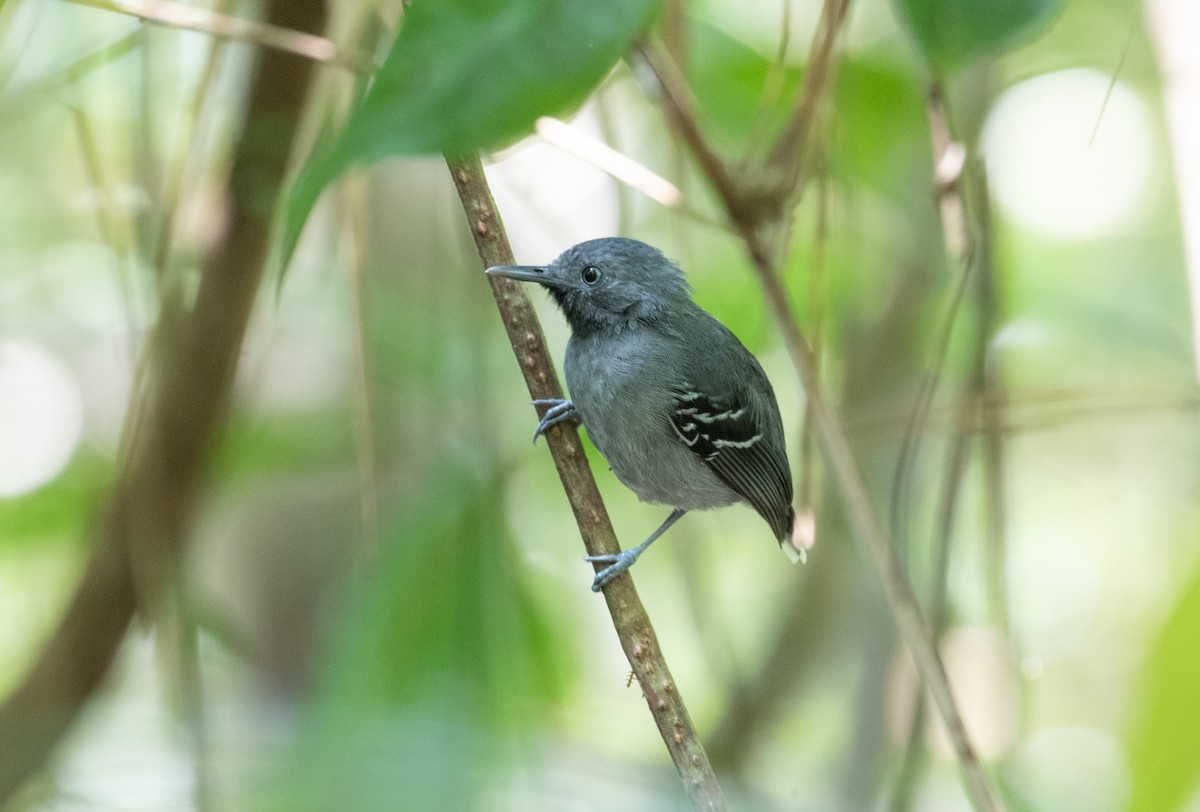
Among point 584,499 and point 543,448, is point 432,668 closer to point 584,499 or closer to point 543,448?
point 584,499

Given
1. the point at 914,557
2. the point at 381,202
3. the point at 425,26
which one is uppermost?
the point at 381,202

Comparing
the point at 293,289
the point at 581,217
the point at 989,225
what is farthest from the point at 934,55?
the point at 293,289

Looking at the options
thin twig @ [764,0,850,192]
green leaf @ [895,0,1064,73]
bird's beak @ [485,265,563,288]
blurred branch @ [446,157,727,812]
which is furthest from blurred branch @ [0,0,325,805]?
green leaf @ [895,0,1064,73]

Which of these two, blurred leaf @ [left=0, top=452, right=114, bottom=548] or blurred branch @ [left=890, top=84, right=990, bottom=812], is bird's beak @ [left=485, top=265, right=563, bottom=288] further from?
blurred leaf @ [left=0, top=452, right=114, bottom=548]

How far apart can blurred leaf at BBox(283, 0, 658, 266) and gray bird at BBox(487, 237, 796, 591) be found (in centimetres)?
170

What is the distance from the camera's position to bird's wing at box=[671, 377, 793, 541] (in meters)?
2.92

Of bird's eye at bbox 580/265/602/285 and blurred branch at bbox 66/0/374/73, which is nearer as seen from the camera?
blurred branch at bbox 66/0/374/73

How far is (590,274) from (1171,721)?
1875 mm

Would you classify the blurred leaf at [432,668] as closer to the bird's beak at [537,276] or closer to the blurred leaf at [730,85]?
the bird's beak at [537,276]

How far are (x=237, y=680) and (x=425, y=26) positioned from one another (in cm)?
214

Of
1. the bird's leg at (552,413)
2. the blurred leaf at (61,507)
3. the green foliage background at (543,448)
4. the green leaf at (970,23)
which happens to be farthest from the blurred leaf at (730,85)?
the blurred leaf at (61,507)

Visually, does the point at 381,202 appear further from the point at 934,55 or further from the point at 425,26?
the point at 934,55

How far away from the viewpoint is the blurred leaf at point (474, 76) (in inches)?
39.4

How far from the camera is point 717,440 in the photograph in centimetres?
295
